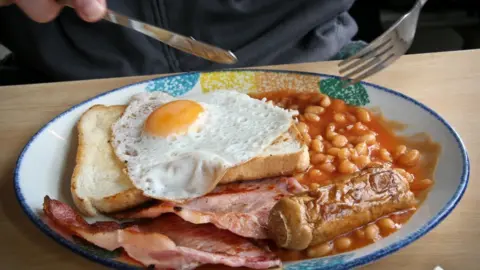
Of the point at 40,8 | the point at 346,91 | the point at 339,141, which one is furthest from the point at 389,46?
the point at 40,8

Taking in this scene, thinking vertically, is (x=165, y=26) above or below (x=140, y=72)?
above

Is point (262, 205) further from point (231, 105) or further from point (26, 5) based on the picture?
point (26, 5)

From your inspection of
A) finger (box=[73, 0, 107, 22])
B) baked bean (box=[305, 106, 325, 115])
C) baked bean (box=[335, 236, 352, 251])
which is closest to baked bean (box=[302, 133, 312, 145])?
baked bean (box=[305, 106, 325, 115])

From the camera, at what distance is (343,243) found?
1136 mm

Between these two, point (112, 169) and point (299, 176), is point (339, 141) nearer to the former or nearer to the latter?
point (299, 176)

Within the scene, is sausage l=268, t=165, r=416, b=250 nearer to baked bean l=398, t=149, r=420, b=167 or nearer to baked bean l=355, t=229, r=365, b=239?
baked bean l=355, t=229, r=365, b=239

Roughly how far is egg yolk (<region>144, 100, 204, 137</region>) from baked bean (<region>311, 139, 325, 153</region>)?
0.31 m

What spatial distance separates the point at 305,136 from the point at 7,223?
77cm

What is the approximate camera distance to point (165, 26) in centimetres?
207

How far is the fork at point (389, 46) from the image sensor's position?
5.08ft

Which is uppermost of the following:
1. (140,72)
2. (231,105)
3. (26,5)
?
(26,5)

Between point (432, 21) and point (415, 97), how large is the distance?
1.90 meters

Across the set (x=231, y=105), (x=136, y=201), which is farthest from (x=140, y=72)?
(x=136, y=201)

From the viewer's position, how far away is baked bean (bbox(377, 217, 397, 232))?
1.16 metres
